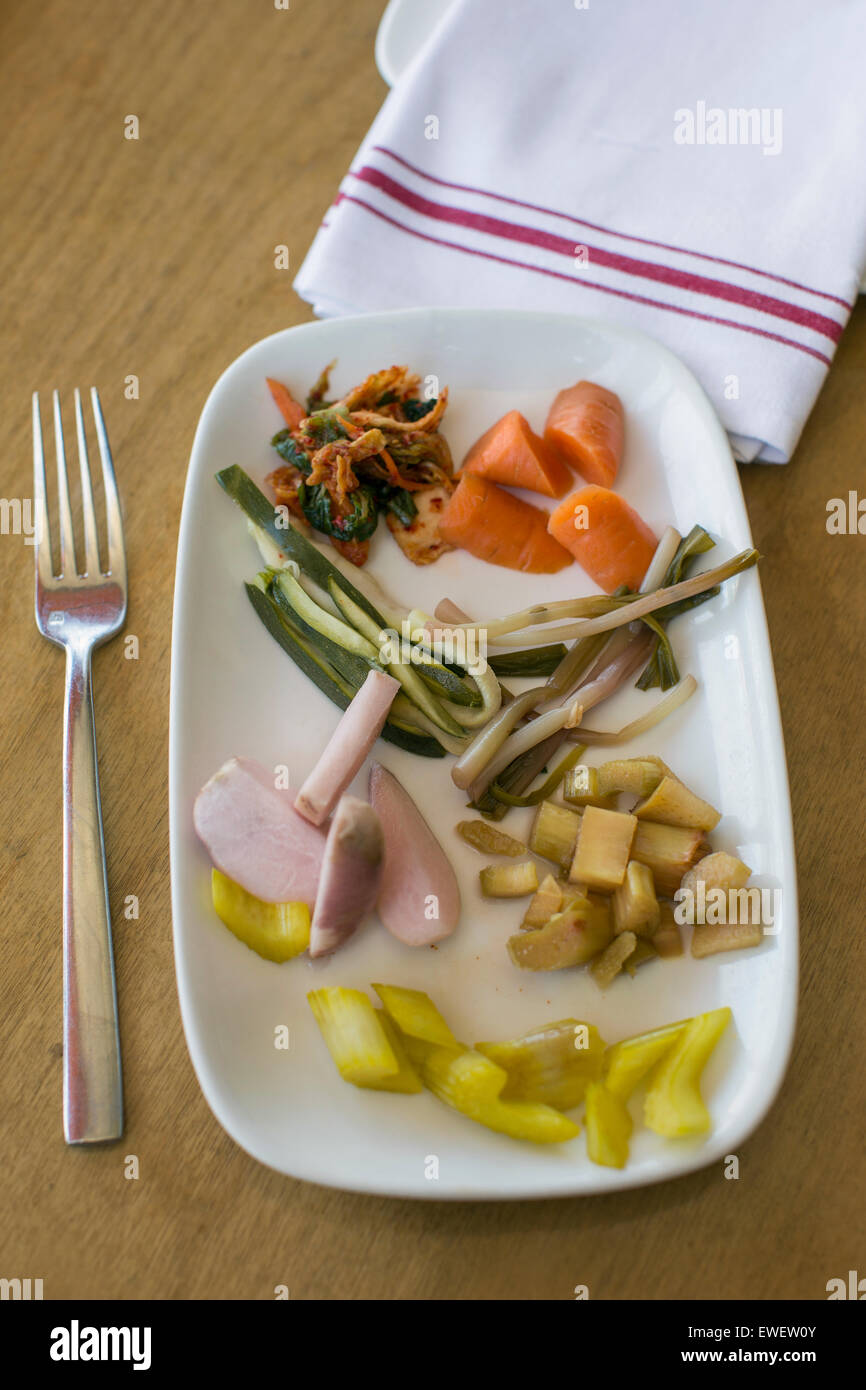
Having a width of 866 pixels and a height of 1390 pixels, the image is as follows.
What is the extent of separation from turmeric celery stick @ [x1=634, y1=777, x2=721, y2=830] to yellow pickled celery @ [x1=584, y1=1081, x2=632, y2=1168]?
470mm

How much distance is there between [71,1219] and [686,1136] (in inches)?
38.5

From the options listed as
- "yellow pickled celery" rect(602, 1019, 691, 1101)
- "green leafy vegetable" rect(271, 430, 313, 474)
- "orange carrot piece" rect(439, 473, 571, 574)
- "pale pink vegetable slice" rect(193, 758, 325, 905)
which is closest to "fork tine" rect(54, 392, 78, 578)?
"green leafy vegetable" rect(271, 430, 313, 474)

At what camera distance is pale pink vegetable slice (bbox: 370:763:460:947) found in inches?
69.1

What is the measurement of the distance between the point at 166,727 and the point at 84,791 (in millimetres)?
206

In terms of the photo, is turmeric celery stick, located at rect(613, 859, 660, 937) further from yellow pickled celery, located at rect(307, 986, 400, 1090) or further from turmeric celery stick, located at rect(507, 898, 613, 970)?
yellow pickled celery, located at rect(307, 986, 400, 1090)

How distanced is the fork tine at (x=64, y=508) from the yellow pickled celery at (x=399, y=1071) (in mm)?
1114

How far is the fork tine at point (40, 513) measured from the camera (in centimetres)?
211

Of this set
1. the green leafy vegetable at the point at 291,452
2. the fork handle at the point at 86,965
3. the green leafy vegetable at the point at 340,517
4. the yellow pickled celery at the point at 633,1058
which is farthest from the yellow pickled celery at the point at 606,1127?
the green leafy vegetable at the point at 291,452

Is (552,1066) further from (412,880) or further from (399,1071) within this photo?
(412,880)

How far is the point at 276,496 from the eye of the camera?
2.11 meters

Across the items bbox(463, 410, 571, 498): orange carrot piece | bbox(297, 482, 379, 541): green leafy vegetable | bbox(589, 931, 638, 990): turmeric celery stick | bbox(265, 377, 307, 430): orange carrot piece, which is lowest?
bbox(589, 931, 638, 990): turmeric celery stick

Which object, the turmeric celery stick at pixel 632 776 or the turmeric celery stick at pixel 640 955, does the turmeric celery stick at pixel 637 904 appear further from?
the turmeric celery stick at pixel 632 776
